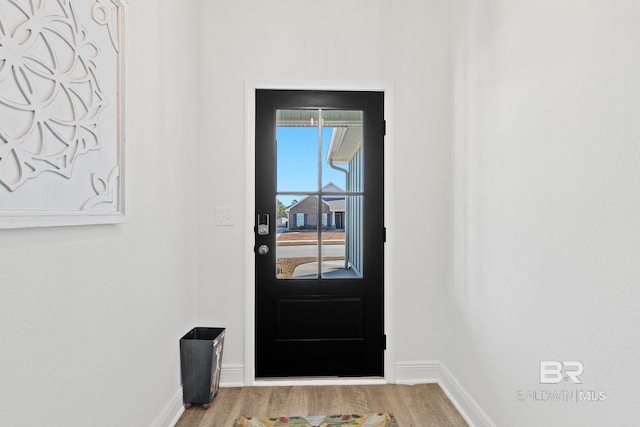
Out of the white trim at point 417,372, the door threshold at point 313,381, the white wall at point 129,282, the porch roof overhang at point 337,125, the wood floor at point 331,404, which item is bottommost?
the wood floor at point 331,404

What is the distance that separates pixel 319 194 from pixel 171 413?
1.59 m

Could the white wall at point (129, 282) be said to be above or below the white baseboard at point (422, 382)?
above

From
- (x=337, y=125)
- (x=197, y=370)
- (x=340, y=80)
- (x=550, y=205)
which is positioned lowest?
(x=197, y=370)

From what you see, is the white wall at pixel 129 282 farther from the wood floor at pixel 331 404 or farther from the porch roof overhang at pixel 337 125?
the porch roof overhang at pixel 337 125

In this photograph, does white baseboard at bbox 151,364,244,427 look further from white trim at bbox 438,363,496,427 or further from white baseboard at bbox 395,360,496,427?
white trim at bbox 438,363,496,427

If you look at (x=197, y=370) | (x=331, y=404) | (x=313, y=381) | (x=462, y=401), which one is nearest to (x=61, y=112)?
(x=197, y=370)

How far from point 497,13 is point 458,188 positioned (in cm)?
97

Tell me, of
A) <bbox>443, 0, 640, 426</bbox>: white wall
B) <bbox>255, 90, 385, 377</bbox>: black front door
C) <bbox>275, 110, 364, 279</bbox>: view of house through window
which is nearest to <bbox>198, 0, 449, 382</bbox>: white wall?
<bbox>255, 90, 385, 377</bbox>: black front door

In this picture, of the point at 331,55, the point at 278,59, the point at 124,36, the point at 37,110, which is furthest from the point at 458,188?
the point at 37,110

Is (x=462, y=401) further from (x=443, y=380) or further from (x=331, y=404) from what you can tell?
(x=331, y=404)

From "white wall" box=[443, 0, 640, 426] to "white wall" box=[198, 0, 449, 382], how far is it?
0.36 m

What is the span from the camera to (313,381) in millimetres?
2555

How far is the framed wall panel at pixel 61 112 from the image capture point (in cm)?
94

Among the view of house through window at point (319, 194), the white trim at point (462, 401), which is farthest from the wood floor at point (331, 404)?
Result: the view of house through window at point (319, 194)
